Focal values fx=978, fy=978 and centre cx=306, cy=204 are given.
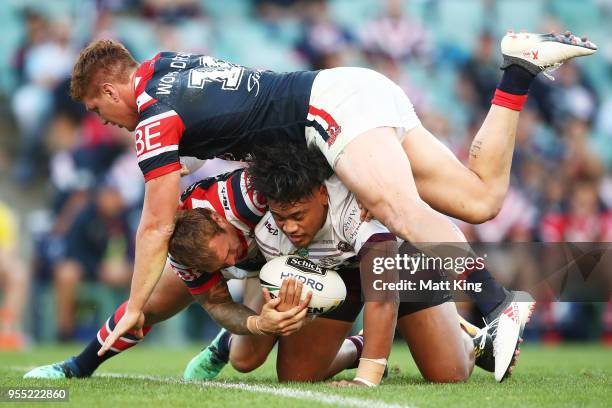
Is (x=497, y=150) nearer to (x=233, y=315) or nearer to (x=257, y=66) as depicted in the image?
(x=233, y=315)

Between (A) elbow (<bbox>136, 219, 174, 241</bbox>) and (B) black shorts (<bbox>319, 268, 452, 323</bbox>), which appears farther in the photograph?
(B) black shorts (<bbox>319, 268, 452, 323</bbox>)

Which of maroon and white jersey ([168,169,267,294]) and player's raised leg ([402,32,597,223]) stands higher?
player's raised leg ([402,32,597,223])

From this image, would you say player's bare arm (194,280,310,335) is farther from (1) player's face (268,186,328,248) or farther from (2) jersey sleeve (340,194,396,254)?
(2) jersey sleeve (340,194,396,254)

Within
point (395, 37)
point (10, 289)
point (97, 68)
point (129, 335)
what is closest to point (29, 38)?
point (10, 289)

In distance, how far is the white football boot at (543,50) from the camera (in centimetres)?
567

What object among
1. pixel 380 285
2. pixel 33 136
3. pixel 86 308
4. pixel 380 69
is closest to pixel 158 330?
pixel 86 308

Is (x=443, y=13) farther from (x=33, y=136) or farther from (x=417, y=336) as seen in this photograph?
(x=417, y=336)

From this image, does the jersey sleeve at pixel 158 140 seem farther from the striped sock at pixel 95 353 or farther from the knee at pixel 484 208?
the knee at pixel 484 208

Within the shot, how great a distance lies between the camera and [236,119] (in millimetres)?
5621

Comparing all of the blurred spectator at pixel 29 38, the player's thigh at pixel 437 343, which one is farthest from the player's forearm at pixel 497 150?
the blurred spectator at pixel 29 38

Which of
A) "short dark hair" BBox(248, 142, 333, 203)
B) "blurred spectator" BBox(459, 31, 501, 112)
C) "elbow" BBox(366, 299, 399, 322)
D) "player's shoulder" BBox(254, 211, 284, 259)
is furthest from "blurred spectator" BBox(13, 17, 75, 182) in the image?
"elbow" BBox(366, 299, 399, 322)

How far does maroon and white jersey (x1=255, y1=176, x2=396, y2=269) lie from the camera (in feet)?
17.3

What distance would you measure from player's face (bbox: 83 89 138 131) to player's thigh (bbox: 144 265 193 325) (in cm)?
96

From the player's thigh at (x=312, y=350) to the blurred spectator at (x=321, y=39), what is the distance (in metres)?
7.04
